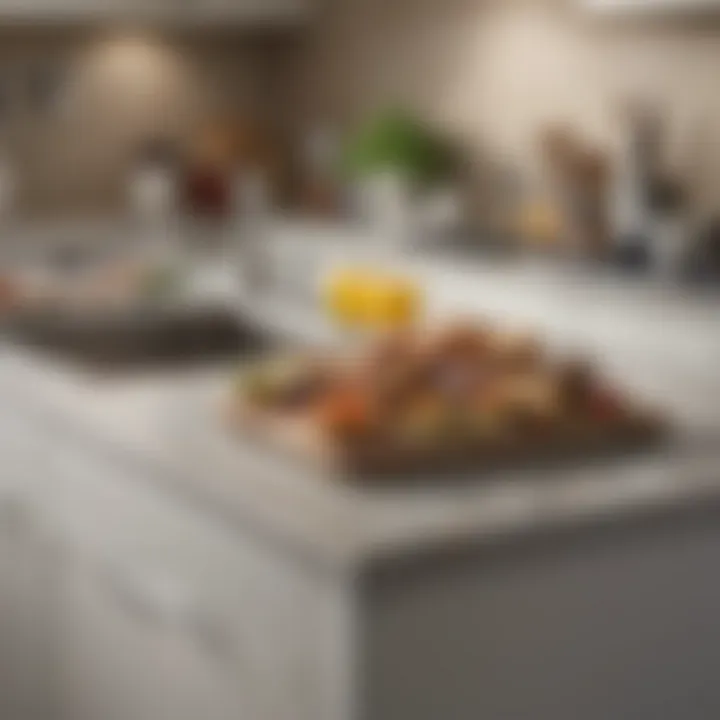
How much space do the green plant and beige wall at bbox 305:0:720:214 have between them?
10cm

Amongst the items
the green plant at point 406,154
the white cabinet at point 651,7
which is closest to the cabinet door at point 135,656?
the white cabinet at point 651,7

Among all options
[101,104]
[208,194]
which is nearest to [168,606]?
[208,194]

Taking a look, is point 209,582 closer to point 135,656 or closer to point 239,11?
point 135,656

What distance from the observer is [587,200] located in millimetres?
2729

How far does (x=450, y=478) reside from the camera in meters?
1.69

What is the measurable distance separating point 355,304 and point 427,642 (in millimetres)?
1414

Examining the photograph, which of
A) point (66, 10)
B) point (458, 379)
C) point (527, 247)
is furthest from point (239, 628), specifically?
point (66, 10)

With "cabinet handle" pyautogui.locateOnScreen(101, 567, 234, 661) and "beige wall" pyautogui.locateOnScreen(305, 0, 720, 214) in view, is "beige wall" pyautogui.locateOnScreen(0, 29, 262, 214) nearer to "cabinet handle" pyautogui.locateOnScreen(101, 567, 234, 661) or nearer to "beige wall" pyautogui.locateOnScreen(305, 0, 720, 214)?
"beige wall" pyautogui.locateOnScreen(305, 0, 720, 214)

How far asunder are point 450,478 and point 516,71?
5.33 ft

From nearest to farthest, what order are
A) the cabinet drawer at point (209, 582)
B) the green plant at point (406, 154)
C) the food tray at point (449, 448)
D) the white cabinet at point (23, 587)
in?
1. the cabinet drawer at point (209, 582)
2. the food tray at point (449, 448)
3. the white cabinet at point (23, 587)
4. the green plant at point (406, 154)

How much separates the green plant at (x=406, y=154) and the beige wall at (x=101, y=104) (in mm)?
744

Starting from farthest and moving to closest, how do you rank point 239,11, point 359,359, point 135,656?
point 239,11
point 359,359
point 135,656

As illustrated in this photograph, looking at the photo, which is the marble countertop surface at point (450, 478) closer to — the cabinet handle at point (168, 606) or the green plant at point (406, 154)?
the cabinet handle at point (168, 606)

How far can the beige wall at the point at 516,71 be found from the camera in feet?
8.88
